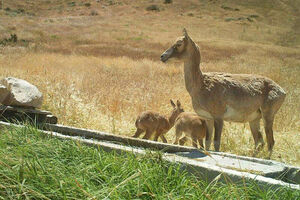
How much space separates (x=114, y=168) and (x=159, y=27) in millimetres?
47301

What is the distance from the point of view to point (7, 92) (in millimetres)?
6992

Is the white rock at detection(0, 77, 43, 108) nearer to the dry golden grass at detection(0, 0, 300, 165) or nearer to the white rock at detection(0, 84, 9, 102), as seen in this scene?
the white rock at detection(0, 84, 9, 102)

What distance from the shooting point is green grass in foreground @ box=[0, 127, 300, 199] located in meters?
3.45

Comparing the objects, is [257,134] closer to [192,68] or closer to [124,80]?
[192,68]

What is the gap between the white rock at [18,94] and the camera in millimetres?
6871

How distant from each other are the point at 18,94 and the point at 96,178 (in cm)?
362

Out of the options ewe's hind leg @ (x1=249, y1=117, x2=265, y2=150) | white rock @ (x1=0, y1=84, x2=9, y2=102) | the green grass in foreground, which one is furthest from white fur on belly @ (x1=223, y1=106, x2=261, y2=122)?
white rock @ (x1=0, y1=84, x2=9, y2=102)

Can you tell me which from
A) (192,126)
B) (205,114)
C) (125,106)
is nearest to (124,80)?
(125,106)

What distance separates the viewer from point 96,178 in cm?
395

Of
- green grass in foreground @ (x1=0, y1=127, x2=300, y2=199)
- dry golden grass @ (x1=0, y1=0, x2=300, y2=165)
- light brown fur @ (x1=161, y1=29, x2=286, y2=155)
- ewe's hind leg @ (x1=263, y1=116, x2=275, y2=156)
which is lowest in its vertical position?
dry golden grass @ (x1=0, y1=0, x2=300, y2=165)

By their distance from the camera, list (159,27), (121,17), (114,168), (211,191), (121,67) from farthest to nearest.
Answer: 1. (121,17)
2. (159,27)
3. (121,67)
4. (114,168)
5. (211,191)

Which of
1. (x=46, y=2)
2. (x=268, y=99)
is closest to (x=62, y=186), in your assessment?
(x=268, y=99)

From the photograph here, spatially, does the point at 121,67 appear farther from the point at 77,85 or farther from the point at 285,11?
the point at 285,11

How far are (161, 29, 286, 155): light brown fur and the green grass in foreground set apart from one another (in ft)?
A: 5.94
